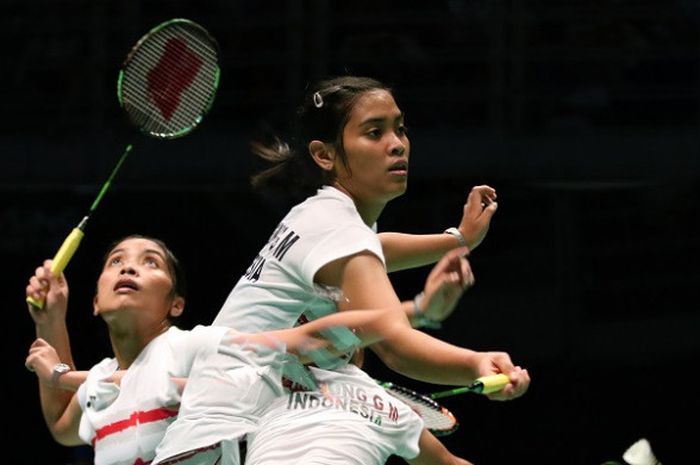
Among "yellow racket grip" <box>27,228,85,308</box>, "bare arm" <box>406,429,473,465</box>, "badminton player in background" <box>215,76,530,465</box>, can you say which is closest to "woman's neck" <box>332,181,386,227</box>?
"badminton player in background" <box>215,76,530,465</box>

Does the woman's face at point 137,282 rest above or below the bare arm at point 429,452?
above

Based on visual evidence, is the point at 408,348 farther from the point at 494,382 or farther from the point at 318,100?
the point at 318,100

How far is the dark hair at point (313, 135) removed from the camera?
3.17m

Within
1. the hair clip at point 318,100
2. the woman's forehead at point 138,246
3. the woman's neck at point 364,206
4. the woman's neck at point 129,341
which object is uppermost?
the hair clip at point 318,100

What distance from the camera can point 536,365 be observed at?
6.13m

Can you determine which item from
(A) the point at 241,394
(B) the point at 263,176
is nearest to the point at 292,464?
(A) the point at 241,394

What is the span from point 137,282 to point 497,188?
3046mm

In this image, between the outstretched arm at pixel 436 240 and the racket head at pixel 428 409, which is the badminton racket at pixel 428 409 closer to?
the racket head at pixel 428 409

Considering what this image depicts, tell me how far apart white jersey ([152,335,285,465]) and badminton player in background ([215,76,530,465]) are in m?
0.04

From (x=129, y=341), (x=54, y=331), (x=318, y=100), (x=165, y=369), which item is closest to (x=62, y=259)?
(x=54, y=331)

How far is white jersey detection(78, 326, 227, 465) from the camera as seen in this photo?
3.14m

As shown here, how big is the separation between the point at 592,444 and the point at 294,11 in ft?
7.69

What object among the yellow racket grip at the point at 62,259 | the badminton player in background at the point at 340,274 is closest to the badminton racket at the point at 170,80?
the yellow racket grip at the point at 62,259

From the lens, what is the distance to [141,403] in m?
3.19
